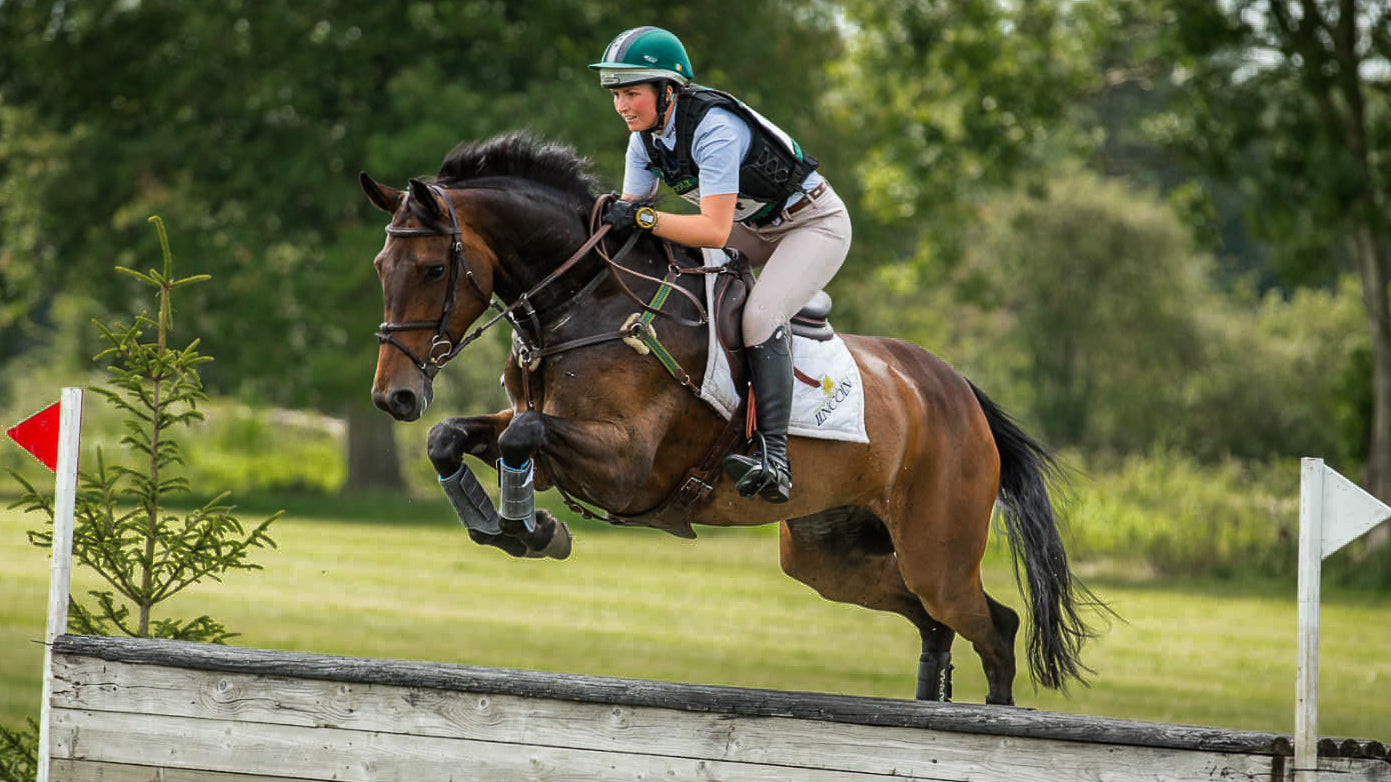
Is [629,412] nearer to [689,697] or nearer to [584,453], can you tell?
[584,453]

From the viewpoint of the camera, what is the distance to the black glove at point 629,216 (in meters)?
4.40

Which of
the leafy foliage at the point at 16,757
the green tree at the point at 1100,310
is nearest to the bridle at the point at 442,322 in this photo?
the leafy foliage at the point at 16,757

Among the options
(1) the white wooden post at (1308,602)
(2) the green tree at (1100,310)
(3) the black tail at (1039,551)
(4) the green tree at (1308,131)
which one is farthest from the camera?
(2) the green tree at (1100,310)

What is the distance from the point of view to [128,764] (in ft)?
13.7

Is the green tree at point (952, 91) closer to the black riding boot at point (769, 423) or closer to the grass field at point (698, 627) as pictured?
the grass field at point (698, 627)

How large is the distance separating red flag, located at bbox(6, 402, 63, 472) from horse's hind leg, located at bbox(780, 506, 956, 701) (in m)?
2.44

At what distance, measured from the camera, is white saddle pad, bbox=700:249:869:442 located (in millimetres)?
4531

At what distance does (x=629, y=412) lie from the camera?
431cm

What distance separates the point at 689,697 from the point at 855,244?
66.1 ft

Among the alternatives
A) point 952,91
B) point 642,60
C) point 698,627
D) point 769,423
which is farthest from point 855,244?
point 642,60

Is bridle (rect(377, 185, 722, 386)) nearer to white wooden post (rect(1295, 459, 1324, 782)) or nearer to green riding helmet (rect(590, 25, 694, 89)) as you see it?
green riding helmet (rect(590, 25, 694, 89))

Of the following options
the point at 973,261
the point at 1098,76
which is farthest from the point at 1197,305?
the point at 1098,76

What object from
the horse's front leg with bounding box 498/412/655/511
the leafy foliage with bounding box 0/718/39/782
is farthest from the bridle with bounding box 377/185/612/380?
the leafy foliage with bounding box 0/718/39/782

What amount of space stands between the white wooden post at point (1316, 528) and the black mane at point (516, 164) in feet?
7.30
